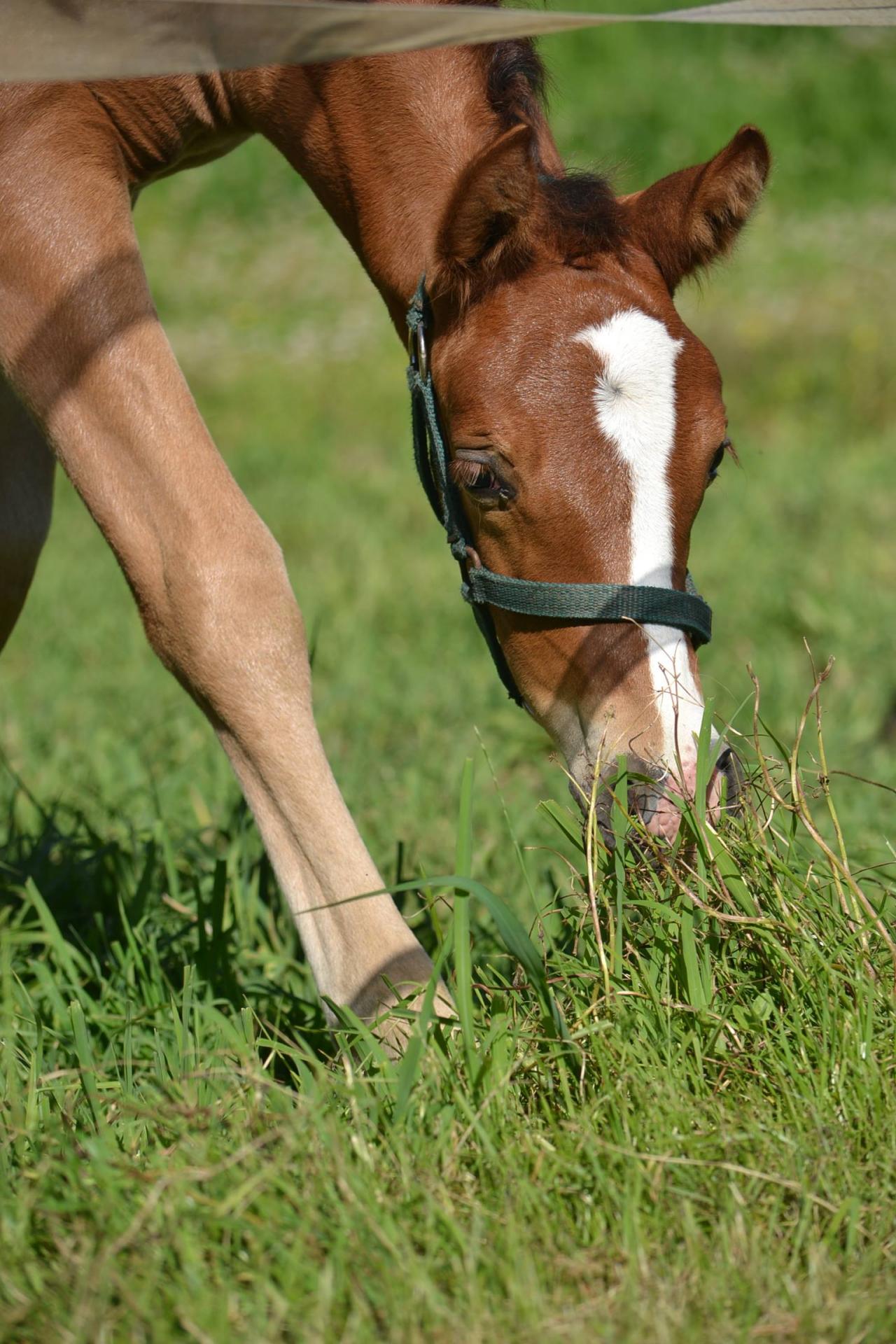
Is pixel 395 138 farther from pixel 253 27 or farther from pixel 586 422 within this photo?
pixel 586 422

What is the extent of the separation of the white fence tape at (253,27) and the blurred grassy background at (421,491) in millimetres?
436

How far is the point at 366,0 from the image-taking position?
258cm

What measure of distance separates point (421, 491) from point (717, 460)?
6.09 m

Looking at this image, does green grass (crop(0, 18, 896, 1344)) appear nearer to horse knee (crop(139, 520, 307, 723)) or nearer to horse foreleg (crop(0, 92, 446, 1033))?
horse foreleg (crop(0, 92, 446, 1033))

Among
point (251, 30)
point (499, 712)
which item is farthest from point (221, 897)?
point (499, 712)

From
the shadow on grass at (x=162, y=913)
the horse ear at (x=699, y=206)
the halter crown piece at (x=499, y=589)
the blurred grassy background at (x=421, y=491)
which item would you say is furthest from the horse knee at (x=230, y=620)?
the blurred grassy background at (x=421, y=491)

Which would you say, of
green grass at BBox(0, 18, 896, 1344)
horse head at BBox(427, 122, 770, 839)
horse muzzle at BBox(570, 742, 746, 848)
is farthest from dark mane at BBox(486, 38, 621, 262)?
horse muzzle at BBox(570, 742, 746, 848)

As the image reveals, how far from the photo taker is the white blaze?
7.12ft

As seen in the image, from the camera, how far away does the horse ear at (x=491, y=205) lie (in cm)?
222

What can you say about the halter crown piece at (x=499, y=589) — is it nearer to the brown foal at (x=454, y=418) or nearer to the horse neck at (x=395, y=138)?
the brown foal at (x=454, y=418)

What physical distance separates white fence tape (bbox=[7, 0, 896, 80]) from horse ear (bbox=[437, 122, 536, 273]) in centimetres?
21

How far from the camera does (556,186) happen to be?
2.37 m

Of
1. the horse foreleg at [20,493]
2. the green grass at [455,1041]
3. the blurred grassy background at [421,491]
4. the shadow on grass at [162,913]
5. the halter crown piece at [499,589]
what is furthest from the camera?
the blurred grassy background at [421,491]

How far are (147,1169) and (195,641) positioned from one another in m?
0.89
